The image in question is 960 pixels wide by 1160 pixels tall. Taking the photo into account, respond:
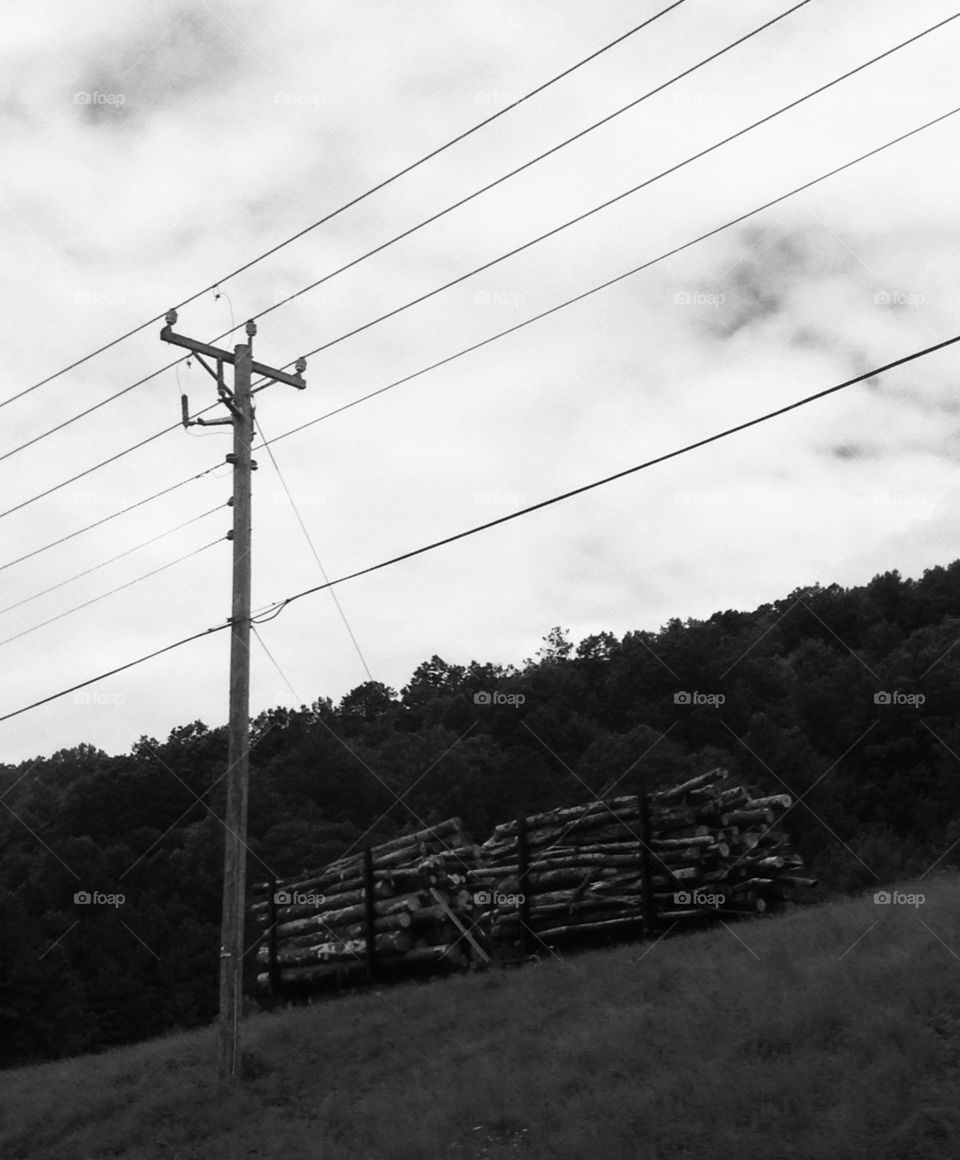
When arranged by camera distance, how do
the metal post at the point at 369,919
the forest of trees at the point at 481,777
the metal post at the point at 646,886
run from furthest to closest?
1. the forest of trees at the point at 481,777
2. the metal post at the point at 369,919
3. the metal post at the point at 646,886

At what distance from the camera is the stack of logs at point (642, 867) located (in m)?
22.5

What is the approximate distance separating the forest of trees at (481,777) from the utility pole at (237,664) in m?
31.8

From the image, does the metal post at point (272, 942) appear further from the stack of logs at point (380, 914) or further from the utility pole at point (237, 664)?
the utility pole at point (237, 664)

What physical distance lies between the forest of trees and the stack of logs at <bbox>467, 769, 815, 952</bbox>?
2382 cm

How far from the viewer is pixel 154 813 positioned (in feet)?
260

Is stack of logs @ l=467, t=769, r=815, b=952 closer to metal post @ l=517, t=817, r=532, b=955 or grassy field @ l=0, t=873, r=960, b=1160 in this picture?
metal post @ l=517, t=817, r=532, b=955

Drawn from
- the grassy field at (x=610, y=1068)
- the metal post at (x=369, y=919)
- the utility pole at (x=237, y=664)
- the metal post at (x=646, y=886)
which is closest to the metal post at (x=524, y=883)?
the grassy field at (x=610, y=1068)

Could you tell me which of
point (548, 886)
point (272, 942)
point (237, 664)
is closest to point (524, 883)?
point (548, 886)

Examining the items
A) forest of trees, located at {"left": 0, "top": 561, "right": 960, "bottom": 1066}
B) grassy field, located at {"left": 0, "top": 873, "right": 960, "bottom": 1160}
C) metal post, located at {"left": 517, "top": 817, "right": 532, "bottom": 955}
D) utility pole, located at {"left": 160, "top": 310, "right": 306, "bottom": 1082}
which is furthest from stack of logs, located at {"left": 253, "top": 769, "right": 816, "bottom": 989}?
forest of trees, located at {"left": 0, "top": 561, "right": 960, "bottom": 1066}

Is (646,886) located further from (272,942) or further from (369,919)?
(272,942)

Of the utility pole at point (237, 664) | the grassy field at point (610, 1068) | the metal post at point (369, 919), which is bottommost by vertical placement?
the grassy field at point (610, 1068)

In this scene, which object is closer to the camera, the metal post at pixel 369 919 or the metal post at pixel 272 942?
A: the metal post at pixel 369 919

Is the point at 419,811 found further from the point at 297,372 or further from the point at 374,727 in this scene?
the point at 297,372

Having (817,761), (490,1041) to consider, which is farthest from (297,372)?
(817,761)
